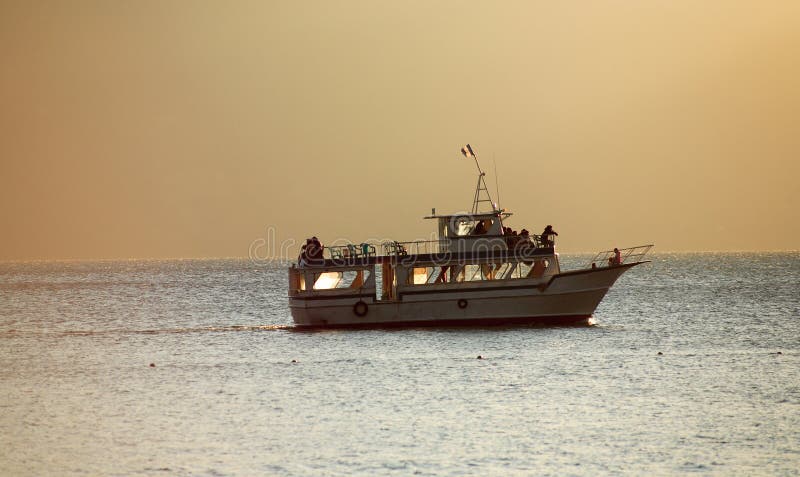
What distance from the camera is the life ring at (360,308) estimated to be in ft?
184

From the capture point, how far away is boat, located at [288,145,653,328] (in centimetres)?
5394

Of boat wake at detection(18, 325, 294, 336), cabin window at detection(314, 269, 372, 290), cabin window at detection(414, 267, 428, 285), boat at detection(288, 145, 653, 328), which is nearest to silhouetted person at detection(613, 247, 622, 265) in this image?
boat at detection(288, 145, 653, 328)

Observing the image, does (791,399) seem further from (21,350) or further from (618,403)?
(21,350)

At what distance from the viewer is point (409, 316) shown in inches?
2179

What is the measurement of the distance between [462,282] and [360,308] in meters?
5.55

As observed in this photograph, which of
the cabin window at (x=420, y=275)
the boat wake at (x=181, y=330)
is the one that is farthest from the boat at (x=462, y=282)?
the boat wake at (x=181, y=330)

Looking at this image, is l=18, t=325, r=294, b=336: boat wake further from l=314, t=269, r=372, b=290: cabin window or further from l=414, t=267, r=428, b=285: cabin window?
l=414, t=267, r=428, b=285: cabin window

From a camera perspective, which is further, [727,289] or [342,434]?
[727,289]

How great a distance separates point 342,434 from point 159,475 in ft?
20.7

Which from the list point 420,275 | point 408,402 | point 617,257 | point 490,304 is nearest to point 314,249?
point 420,275

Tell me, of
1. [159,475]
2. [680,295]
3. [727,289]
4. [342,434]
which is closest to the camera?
[159,475]

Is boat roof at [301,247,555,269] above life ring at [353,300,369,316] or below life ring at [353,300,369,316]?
above

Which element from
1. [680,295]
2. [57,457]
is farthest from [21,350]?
[680,295]

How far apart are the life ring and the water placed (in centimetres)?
113
